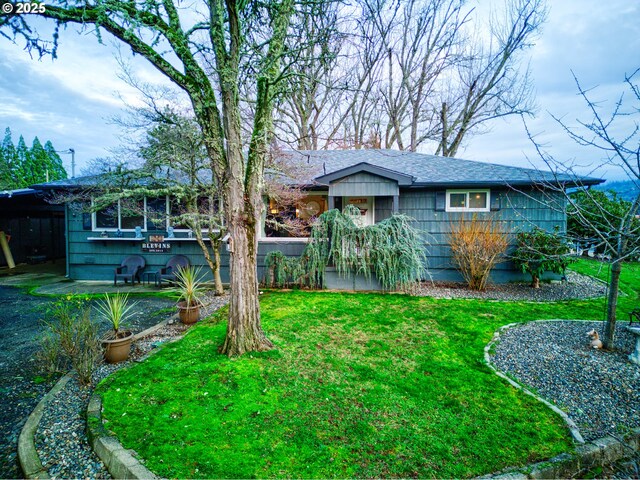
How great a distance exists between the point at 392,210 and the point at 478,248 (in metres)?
2.73

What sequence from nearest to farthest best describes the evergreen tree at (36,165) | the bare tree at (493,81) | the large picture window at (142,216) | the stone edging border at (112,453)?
1. the stone edging border at (112,453)
2. the large picture window at (142,216)
3. the bare tree at (493,81)
4. the evergreen tree at (36,165)

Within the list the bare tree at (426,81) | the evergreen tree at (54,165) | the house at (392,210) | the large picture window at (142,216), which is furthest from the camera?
the evergreen tree at (54,165)

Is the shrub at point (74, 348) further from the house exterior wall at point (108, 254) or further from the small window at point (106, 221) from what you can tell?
the small window at point (106, 221)

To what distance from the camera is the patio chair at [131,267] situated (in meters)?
9.91

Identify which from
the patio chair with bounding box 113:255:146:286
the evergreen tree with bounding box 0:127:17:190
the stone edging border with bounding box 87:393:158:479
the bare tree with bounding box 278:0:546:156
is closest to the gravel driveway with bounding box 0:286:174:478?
the stone edging border with bounding box 87:393:158:479

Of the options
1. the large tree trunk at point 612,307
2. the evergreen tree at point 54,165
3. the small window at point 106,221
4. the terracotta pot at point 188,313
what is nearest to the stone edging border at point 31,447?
the terracotta pot at point 188,313

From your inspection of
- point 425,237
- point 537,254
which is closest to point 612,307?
point 537,254

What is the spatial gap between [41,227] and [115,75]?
43.4ft

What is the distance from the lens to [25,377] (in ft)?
13.4

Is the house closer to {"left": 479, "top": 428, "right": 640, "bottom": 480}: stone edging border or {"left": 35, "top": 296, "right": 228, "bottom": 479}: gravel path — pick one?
{"left": 35, "top": 296, "right": 228, "bottom": 479}: gravel path

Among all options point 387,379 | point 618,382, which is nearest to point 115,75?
point 387,379

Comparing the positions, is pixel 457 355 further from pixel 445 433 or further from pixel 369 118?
pixel 369 118

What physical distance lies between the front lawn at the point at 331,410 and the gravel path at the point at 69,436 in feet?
0.78

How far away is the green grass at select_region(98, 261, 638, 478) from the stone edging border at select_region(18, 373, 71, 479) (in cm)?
51
